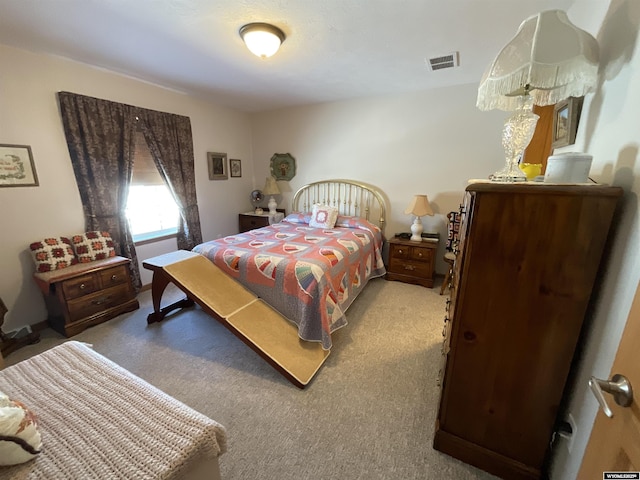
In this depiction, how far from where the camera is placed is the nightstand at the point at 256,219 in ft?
14.4

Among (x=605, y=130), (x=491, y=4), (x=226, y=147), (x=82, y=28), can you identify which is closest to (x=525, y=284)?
(x=605, y=130)

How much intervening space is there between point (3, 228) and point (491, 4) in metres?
4.07

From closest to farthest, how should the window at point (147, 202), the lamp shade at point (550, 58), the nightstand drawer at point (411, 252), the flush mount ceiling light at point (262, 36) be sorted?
the lamp shade at point (550, 58)
the flush mount ceiling light at point (262, 36)
the window at point (147, 202)
the nightstand drawer at point (411, 252)

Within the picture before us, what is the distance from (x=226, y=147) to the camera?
4.24 m

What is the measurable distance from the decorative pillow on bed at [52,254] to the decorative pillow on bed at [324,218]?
8.58 ft

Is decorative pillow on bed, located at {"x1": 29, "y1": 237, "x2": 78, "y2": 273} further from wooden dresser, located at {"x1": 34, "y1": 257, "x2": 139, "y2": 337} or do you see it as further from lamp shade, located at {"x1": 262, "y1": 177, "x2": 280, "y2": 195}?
lamp shade, located at {"x1": 262, "y1": 177, "x2": 280, "y2": 195}

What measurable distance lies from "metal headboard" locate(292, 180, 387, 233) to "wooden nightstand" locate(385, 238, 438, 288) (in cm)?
55

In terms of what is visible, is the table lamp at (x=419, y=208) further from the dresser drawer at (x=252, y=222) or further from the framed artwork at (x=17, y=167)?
the framed artwork at (x=17, y=167)

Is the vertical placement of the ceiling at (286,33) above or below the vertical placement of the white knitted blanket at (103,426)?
above

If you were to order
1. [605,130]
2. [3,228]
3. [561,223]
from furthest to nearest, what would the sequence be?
[3,228], [605,130], [561,223]

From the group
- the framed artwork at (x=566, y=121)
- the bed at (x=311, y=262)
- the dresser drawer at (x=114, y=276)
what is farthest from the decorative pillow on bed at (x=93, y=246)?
the framed artwork at (x=566, y=121)

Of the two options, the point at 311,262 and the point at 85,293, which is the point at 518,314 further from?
the point at 85,293

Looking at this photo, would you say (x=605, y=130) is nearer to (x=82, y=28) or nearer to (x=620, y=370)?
(x=620, y=370)

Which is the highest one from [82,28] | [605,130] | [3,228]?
[82,28]
